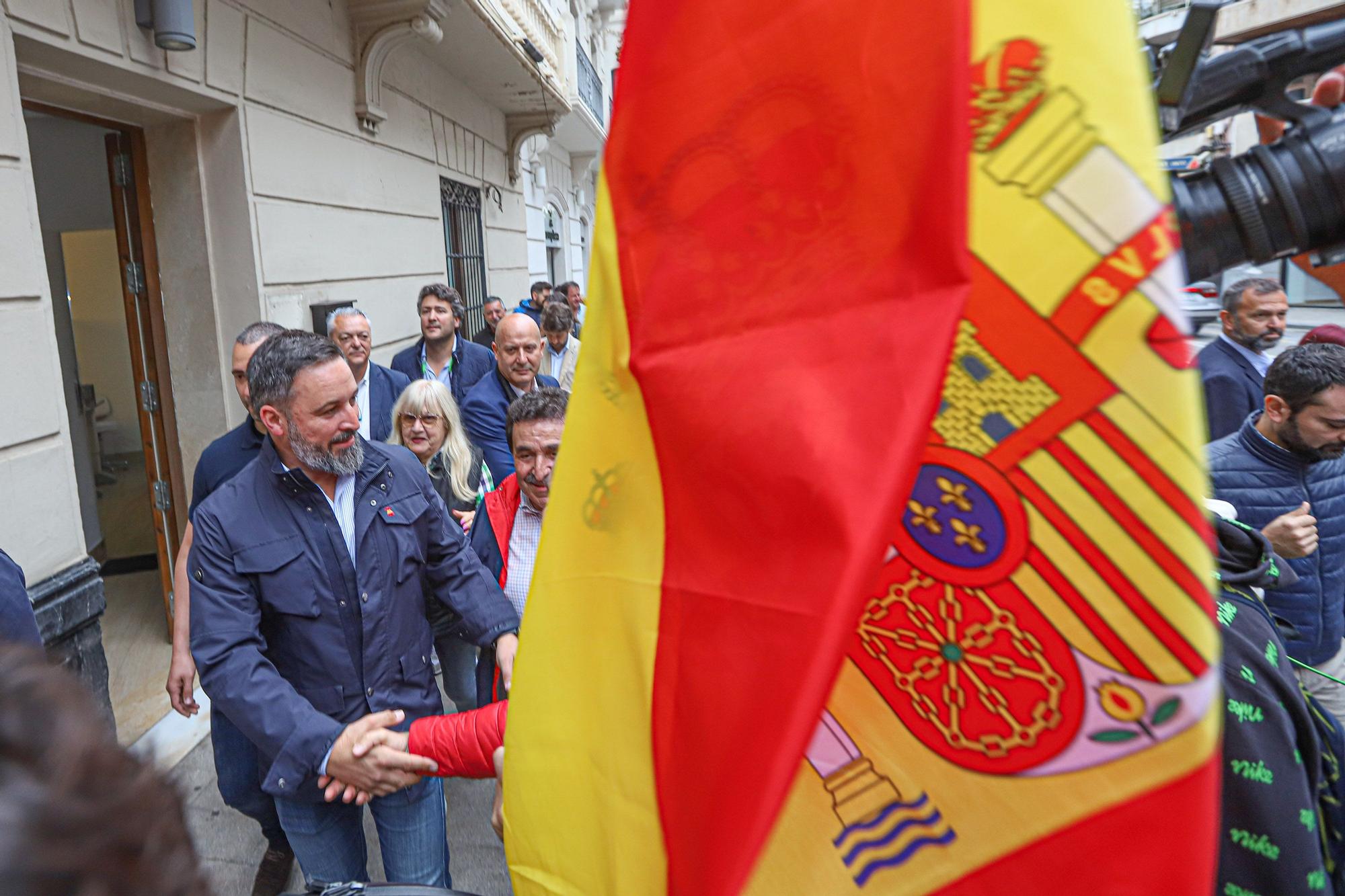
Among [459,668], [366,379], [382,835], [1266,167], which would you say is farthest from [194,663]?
[1266,167]

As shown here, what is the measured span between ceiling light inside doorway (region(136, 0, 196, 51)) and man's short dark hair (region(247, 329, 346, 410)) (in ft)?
7.70

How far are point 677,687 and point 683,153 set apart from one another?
1.84ft

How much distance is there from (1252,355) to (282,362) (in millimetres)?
4253

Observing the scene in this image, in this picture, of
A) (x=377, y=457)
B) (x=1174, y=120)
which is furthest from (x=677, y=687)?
(x=377, y=457)

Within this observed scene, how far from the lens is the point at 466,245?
30.3 feet

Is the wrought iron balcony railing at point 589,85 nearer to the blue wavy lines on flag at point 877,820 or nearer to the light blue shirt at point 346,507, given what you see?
the light blue shirt at point 346,507

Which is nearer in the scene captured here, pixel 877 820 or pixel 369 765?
pixel 877 820

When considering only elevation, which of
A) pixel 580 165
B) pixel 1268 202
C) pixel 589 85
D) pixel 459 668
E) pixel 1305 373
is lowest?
pixel 459 668

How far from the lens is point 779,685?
74 centimetres

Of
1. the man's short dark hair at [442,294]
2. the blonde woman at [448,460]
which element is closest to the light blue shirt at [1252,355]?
the blonde woman at [448,460]

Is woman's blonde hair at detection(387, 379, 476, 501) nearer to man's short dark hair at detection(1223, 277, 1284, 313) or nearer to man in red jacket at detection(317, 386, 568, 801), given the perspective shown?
man in red jacket at detection(317, 386, 568, 801)

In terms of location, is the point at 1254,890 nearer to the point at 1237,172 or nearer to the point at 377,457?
the point at 1237,172

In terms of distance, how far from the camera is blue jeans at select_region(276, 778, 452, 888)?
224 cm

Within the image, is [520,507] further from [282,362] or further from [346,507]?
[282,362]
